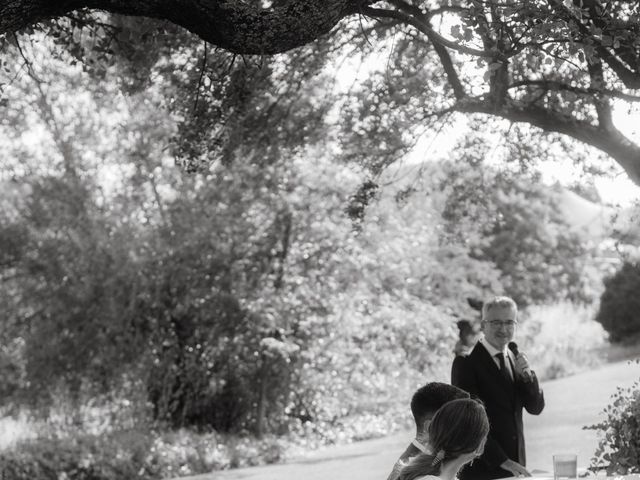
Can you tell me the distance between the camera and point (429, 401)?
197 inches

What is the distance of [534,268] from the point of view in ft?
161

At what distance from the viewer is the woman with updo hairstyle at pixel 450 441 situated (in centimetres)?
418

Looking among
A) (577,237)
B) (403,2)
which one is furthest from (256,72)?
(577,237)

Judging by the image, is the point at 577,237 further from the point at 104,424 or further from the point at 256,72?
the point at 256,72

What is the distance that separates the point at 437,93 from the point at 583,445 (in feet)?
24.3

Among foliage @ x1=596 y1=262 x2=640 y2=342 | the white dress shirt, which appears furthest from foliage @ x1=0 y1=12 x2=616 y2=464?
foliage @ x1=596 y1=262 x2=640 y2=342

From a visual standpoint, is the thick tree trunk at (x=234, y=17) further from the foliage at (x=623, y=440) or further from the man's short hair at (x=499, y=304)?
the foliage at (x=623, y=440)

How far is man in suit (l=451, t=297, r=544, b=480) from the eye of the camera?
20.7ft

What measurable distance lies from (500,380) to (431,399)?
4.86 ft

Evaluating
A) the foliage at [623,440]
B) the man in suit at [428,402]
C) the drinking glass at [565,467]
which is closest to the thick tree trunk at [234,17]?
the man in suit at [428,402]

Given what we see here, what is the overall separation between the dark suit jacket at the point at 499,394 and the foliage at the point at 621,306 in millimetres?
31325

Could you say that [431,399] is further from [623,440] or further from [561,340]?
[561,340]

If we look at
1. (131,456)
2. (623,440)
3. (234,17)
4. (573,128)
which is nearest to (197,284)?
(131,456)

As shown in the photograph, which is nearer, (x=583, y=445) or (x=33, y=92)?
(x=583, y=445)
